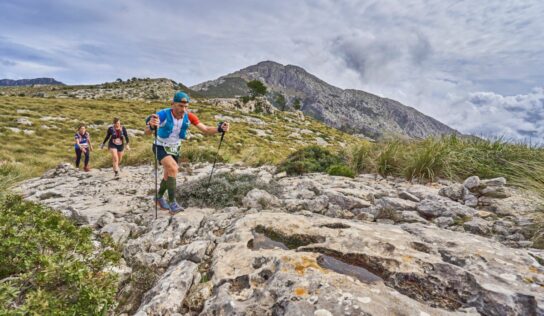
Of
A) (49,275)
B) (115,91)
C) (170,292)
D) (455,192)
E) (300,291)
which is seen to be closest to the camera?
(300,291)

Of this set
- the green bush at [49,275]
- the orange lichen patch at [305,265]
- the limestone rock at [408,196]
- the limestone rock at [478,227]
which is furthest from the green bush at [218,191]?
the limestone rock at [478,227]

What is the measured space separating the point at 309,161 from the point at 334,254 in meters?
6.20

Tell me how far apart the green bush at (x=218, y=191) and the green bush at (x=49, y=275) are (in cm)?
246

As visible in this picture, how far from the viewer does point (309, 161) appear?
9.33 m

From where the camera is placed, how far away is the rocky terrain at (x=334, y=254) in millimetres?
2412

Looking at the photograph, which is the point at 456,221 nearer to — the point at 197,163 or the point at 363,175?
the point at 363,175

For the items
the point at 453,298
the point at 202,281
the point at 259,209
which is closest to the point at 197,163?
the point at 259,209

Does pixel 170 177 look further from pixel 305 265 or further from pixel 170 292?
pixel 305 265

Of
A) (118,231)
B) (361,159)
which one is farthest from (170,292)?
(361,159)

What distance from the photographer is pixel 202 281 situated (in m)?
3.05

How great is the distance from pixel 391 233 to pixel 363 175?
474 centimetres

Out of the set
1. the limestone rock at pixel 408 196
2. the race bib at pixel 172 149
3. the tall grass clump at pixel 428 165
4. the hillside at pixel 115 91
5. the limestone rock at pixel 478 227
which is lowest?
the limestone rock at pixel 478 227

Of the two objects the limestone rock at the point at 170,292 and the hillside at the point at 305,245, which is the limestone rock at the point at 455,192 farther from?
the limestone rock at the point at 170,292

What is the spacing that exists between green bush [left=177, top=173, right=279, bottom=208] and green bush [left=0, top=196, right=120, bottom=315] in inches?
96.8
